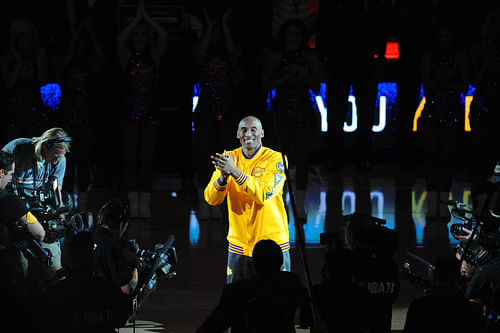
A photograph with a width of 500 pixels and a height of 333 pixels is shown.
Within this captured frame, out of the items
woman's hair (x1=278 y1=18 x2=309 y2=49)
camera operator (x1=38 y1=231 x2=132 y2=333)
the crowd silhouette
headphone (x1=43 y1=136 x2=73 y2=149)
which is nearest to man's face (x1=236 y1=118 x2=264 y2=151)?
headphone (x1=43 y1=136 x2=73 y2=149)

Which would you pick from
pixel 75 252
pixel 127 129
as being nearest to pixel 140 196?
pixel 127 129

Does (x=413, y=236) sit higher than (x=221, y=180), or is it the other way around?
(x=221, y=180)

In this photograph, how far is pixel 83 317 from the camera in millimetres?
4273

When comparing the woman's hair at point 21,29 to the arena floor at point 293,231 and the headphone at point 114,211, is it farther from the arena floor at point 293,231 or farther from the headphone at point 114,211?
the headphone at point 114,211

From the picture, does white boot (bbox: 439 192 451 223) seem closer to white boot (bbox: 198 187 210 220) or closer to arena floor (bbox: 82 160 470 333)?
arena floor (bbox: 82 160 470 333)

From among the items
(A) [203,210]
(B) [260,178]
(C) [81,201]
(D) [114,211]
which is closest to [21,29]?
(C) [81,201]

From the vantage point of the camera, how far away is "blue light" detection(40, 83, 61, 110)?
10.5m

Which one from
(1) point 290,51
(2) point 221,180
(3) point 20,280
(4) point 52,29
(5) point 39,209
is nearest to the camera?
(3) point 20,280

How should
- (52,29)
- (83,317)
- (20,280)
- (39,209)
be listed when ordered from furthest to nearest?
(52,29) → (39,209) → (20,280) → (83,317)

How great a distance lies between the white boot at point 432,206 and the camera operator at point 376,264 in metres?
5.76

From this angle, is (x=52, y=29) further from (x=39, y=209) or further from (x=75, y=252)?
(x=75, y=252)

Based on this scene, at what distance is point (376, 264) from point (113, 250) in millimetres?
1671

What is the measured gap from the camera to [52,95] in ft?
34.4

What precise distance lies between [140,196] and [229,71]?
185 cm
